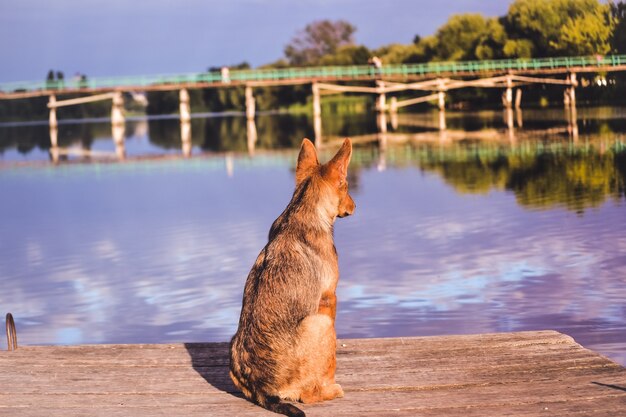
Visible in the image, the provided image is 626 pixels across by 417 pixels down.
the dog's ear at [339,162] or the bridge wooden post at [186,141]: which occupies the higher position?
the dog's ear at [339,162]

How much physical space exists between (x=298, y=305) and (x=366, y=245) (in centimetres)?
1221

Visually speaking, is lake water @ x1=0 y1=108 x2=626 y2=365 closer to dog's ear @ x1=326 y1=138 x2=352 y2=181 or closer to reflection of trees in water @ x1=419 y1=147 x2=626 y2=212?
reflection of trees in water @ x1=419 y1=147 x2=626 y2=212

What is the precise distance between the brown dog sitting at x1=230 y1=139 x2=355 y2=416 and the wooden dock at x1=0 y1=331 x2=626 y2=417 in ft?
0.49

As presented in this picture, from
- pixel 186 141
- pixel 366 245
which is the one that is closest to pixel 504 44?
pixel 186 141

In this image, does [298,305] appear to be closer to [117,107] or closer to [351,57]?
[117,107]

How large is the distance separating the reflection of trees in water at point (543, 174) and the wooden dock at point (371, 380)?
50.7 feet

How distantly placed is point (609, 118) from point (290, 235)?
55251mm

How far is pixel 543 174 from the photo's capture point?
1141 inches

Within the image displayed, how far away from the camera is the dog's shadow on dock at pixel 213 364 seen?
18.2 feet

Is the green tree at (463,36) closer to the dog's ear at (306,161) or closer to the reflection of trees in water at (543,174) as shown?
the reflection of trees in water at (543,174)

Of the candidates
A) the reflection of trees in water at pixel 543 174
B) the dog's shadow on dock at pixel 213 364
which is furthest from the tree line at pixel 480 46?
the dog's shadow on dock at pixel 213 364

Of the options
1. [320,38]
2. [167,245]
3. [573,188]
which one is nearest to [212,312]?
[167,245]

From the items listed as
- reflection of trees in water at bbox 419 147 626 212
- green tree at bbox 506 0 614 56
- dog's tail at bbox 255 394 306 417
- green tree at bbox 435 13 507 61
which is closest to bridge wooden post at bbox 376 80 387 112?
green tree at bbox 506 0 614 56

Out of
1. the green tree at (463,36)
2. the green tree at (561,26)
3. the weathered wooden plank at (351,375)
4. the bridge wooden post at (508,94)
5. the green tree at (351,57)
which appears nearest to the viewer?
the weathered wooden plank at (351,375)
